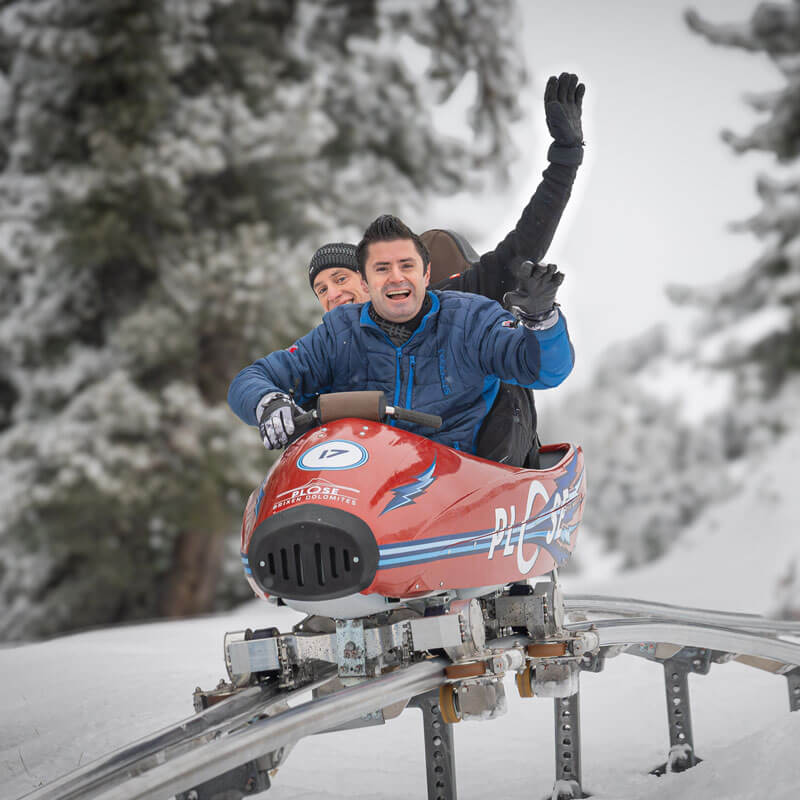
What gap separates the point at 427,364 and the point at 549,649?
34.3 inches

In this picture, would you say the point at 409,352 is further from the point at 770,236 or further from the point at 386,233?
the point at 770,236

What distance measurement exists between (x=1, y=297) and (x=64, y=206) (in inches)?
49.8

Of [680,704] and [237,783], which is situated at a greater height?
[237,783]

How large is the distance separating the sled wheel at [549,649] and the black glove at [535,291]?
91cm

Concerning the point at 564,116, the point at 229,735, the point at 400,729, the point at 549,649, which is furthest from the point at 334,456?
the point at 400,729

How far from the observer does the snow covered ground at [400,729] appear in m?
3.05

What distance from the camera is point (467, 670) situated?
2553 mm

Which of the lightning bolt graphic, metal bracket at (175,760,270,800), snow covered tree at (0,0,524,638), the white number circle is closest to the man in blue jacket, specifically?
the white number circle

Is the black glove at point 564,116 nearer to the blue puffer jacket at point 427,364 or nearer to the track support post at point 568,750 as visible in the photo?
the blue puffer jacket at point 427,364

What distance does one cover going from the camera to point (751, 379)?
11477 mm

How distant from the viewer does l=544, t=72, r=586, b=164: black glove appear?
11.8 ft

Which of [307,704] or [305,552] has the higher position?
[305,552]

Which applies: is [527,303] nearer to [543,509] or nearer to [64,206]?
[543,509]

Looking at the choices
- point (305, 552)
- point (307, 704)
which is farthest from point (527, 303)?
point (307, 704)
